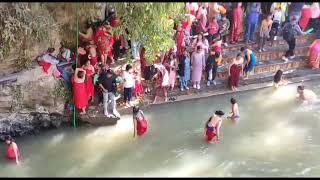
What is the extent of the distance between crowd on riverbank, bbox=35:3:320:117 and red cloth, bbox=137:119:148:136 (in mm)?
833

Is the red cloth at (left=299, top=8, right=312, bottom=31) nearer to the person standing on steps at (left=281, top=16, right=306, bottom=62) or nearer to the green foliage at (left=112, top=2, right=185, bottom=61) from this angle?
the person standing on steps at (left=281, top=16, right=306, bottom=62)

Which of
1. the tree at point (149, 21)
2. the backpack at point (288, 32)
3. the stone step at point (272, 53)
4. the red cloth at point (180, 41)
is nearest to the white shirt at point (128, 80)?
the tree at point (149, 21)

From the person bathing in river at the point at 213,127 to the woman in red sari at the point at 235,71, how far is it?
213cm

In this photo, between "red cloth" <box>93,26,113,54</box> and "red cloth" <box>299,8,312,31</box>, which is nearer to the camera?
"red cloth" <box>93,26,113,54</box>

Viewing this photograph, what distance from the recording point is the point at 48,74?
12.3m

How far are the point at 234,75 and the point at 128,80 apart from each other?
274cm

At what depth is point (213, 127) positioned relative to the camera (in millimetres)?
11844

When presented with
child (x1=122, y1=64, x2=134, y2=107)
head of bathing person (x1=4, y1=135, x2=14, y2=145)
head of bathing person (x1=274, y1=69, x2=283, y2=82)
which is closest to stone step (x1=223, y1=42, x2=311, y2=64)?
head of bathing person (x1=274, y1=69, x2=283, y2=82)

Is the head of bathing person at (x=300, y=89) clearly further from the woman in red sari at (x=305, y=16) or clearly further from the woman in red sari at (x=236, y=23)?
the woman in red sari at (x=305, y=16)

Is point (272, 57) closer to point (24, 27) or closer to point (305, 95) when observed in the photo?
point (305, 95)

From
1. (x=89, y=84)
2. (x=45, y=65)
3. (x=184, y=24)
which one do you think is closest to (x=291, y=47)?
(x=184, y=24)

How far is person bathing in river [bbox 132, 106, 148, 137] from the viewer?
11969mm

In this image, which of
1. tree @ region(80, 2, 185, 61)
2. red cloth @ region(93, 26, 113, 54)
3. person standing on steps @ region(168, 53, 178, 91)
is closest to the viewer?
tree @ region(80, 2, 185, 61)

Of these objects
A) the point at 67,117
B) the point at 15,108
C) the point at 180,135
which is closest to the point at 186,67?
the point at 180,135
